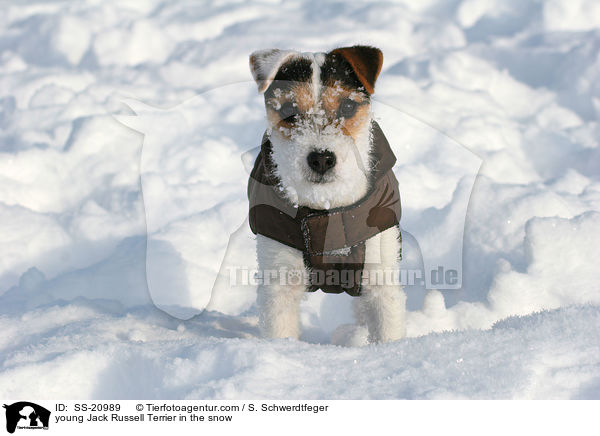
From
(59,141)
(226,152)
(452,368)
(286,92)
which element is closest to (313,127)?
(286,92)

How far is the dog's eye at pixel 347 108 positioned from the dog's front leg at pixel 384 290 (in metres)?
0.74

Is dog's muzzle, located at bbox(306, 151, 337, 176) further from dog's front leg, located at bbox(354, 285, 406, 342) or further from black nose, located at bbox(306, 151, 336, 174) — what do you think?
dog's front leg, located at bbox(354, 285, 406, 342)

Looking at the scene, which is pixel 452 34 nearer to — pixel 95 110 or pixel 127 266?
pixel 95 110

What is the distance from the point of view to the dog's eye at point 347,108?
2.93m

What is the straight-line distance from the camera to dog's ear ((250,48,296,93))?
120 inches

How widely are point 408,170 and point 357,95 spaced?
2.97 metres

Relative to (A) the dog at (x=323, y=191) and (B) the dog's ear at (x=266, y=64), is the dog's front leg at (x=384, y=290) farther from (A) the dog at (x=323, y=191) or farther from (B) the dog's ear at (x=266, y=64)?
(B) the dog's ear at (x=266, y=64)

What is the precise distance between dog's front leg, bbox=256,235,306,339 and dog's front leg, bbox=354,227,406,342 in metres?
0.40

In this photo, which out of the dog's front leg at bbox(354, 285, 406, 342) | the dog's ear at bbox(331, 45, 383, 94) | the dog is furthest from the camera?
the dog's front leg at bbox(354, 285, 406, 342)

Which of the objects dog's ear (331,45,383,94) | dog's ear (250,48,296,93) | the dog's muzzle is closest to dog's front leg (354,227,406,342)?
the dog's muzzle

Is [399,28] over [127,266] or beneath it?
over

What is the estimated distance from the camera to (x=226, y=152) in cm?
652
